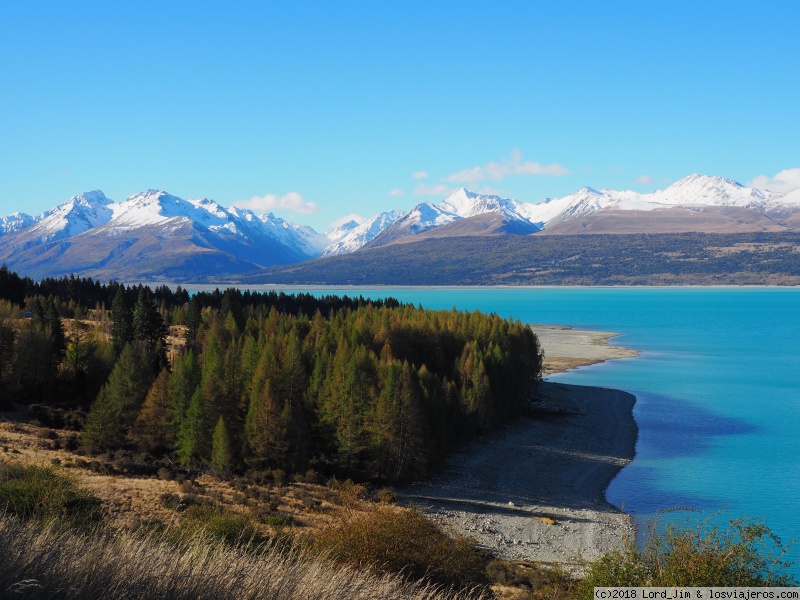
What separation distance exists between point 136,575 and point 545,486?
4056 cm

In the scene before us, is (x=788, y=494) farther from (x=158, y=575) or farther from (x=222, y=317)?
(x=222, y=317)

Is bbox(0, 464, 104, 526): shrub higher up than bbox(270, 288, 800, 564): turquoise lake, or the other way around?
bbox(0, 464, 104, 526): shrub

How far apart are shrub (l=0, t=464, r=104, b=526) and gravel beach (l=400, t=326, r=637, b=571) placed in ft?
57.7

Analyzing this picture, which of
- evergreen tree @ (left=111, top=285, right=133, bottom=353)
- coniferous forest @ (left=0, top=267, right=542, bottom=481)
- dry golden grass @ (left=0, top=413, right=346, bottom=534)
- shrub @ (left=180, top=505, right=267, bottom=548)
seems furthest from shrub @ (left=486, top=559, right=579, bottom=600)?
evergreen tree @ (left=111, top=285, right=133, bottom=353)

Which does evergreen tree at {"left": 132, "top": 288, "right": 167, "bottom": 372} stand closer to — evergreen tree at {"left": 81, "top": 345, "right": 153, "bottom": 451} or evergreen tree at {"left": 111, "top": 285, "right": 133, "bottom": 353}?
evergreen tree at {"left": 111, "top": 285, "right": 133, "bottom": 353}

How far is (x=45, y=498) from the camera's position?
2492 centimetres

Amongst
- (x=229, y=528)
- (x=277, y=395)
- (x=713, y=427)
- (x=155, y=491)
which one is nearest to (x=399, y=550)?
(x=229, y=528)

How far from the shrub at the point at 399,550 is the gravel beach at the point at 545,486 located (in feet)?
13.7

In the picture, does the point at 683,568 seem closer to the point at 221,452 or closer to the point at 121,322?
the point at 221,452

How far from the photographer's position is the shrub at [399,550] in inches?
841

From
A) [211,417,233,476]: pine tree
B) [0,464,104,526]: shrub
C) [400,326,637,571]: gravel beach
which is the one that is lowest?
[400,326,637,571]: gravel beach

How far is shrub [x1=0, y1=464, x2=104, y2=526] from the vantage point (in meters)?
24.4

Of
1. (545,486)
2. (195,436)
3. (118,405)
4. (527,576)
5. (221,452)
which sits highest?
(118,405)

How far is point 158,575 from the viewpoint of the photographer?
1067 centimetres
